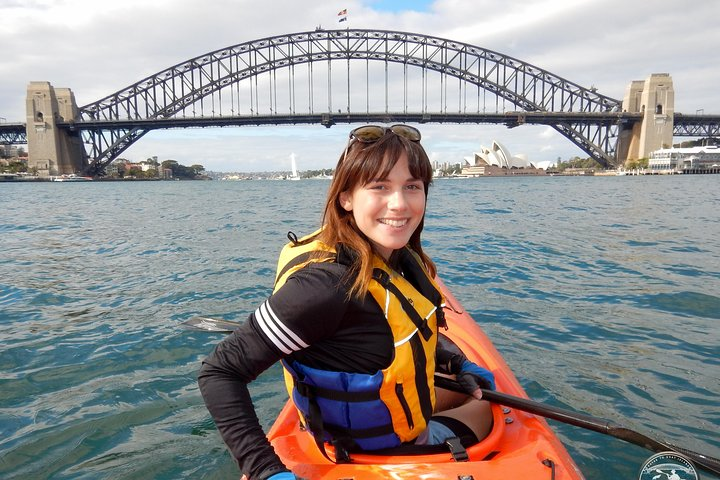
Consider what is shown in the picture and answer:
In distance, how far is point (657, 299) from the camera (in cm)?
621

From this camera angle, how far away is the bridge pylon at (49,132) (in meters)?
67.3

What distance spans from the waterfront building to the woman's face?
78870 mm

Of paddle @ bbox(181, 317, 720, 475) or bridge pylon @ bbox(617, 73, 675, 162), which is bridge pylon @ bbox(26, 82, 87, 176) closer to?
paddle @ bbox(181, 317, 720, 475)

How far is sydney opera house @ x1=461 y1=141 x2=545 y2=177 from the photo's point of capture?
89688mm

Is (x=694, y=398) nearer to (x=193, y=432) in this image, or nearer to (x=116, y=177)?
(x=193, y=432)

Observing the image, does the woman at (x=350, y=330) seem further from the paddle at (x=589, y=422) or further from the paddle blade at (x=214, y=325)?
the paddle blade at (x=214, y=325)

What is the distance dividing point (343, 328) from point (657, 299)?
6.02 meters

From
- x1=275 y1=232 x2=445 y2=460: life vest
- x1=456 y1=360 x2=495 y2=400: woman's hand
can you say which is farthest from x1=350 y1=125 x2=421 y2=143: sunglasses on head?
x1=456 y1=360 x2=495 y2=400: woman's hand

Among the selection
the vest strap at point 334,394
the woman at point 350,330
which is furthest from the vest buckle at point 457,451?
the vest strap at point 334,394

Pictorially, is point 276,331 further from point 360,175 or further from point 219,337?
point 219,337

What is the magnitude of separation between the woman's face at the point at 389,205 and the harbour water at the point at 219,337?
78.0 inches

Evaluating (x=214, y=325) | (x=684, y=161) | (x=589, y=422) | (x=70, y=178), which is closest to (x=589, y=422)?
(x=589, y=422)

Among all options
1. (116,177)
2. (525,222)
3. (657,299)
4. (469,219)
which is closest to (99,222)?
(469,219)

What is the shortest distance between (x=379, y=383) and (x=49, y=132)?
80.7 meters
